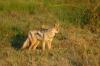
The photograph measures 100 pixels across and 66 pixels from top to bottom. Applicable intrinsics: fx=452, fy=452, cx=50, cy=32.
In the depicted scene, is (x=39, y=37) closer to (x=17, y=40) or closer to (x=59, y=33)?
(x=17, y=40)

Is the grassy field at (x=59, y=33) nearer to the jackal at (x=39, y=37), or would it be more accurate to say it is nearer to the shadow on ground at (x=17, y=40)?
the shadow on ground at (x=17, y=40)

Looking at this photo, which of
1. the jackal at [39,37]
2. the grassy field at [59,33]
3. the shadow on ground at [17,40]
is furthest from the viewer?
the shadow on ground at [17,40]

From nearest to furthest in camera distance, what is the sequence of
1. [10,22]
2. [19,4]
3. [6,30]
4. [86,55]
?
[86,55] → [6,30] → [10,22] → [19,4]

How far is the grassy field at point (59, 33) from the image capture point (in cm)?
1172

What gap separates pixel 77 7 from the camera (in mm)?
16562

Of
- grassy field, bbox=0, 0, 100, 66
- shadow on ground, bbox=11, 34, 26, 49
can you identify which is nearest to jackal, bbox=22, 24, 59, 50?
grassy field, bbox=0, 0, 100, 66

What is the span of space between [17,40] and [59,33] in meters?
1.42

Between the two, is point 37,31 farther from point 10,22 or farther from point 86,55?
point 10,22

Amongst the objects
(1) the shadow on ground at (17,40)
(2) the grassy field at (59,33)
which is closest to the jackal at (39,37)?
(2) the grassy field at (59,33)

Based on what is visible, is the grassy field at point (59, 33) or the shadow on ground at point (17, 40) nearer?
the grassy field at point (59, 33)

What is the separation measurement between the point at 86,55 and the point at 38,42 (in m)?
1.35

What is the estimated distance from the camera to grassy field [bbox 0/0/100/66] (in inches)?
461

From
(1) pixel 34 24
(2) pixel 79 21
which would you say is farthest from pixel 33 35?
(2) pixel 79 21

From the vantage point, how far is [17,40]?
13008mm
